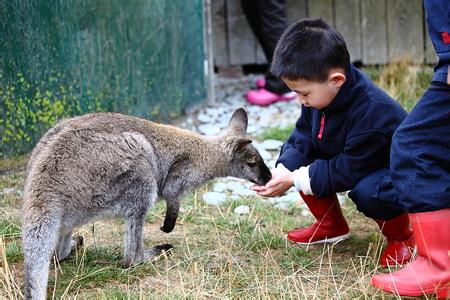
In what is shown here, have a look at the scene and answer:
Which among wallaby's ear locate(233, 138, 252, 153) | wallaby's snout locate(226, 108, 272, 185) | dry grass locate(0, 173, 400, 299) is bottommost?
dry grass locate(0, 173, 400, 299)

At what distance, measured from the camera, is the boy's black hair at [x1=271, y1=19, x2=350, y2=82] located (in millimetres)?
3691

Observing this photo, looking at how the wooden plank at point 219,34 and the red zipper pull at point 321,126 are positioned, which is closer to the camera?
the red zipper pull at point 321,126

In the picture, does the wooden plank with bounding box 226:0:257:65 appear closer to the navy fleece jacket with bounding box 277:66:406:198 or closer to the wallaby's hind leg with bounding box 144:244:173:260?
the navy fleece jacket with bounding box 277:66:406:198

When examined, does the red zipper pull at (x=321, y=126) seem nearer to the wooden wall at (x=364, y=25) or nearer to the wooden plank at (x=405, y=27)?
the wooden wall at (x=364, y=25)

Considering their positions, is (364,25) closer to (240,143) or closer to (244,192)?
(244,192)

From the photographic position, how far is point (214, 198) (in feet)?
16.6

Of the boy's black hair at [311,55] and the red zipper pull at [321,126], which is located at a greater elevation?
the boy's black hair at [311,55]

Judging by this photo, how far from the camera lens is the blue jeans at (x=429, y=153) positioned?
123 inches

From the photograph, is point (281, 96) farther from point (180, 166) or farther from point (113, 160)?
point (113, 160)

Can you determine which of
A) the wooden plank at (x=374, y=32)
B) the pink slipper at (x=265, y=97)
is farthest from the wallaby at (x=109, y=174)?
the wooden plank at (x=374, y=32)

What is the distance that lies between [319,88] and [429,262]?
1034 mm

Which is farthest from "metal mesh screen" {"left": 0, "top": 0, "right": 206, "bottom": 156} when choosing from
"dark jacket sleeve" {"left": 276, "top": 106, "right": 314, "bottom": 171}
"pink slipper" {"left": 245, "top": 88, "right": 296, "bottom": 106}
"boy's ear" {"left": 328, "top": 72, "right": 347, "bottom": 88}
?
"boy's ear" {"left": 328, "top": 72, "right": 347, "bottom": 88}

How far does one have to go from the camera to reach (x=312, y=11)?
344 inches

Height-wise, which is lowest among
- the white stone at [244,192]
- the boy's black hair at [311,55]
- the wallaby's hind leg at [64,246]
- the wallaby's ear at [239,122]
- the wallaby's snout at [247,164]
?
the white stone at [244,192]
